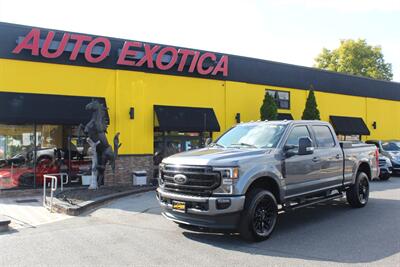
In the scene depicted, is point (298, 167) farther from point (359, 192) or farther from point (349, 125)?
point (349, 125)

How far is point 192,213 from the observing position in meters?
7.12

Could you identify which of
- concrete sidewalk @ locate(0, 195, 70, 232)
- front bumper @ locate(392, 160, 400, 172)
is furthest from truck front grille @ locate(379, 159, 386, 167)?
concrete sidewalk @ locate(0, 195, 70, 232)

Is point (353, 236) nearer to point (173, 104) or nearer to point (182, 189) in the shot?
point (182, 189)

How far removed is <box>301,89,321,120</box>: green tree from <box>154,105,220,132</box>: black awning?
19.0 ft

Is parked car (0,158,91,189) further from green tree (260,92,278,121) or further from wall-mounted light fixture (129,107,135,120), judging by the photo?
green tree (260,92,278,121)

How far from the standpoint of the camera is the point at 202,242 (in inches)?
286

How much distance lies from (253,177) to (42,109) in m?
9.63

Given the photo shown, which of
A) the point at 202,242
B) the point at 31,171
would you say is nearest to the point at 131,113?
the point at 31,171

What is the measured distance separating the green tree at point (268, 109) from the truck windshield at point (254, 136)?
10.9 metres

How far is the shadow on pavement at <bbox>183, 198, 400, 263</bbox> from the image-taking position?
646cm

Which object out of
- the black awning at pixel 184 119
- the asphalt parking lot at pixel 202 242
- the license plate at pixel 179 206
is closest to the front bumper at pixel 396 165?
the black awning at pixel 184 119

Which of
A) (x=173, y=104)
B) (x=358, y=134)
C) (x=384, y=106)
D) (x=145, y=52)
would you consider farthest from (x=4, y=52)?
(x=384, y=106)

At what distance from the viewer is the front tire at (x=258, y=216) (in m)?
7.01

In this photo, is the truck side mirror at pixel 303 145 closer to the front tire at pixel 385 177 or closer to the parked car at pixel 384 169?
the parked car at pixel 384 169
